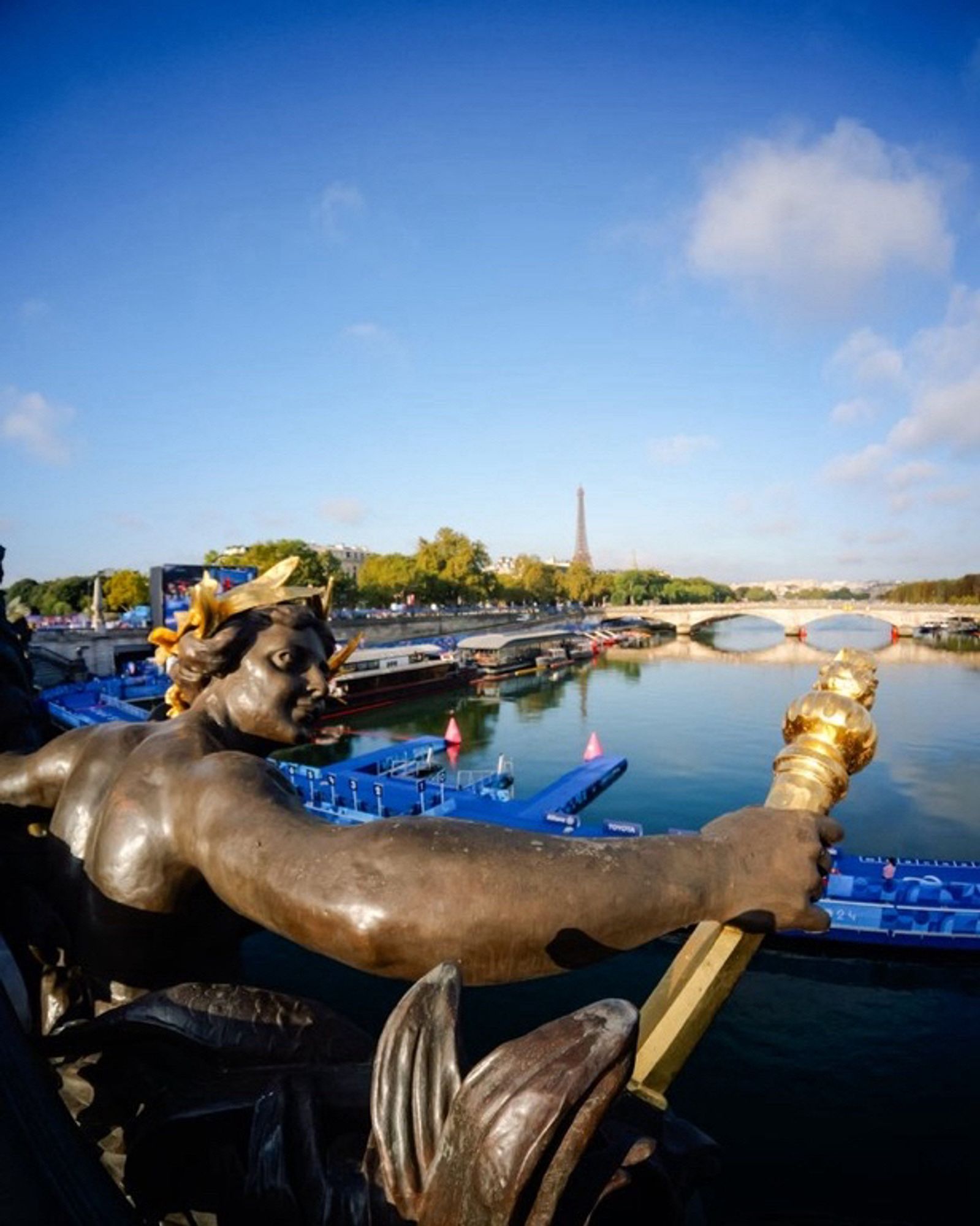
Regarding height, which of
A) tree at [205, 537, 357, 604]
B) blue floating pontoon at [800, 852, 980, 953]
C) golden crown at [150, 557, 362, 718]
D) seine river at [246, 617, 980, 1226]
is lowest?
seine river at [246, 617, 980, 1226]

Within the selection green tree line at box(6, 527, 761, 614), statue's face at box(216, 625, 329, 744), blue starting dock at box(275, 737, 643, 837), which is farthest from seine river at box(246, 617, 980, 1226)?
green tree line at box(6, 527, 761, 614)

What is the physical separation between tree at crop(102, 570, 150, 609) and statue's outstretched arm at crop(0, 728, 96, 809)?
61.5 m

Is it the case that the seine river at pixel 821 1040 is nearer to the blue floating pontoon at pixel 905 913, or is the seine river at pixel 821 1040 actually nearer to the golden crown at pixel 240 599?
the blue floating pontoon at pixel 905 913

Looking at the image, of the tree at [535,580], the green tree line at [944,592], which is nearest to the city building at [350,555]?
the tree at [535,580]

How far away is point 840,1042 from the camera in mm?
9609

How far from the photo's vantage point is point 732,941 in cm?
153

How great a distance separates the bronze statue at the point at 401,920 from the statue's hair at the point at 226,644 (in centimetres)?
21

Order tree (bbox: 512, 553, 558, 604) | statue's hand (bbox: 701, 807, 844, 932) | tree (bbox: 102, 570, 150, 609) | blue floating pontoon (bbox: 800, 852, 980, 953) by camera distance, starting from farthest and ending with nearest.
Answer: tree (bbox: 512, 553, 558, 604) < tree (bbox: 102, 570, 150, 609) < blue floating pontoon (bbox: 800, 852, 980, 953) < statue's hand (bbox: 701, 807, 844, 932)

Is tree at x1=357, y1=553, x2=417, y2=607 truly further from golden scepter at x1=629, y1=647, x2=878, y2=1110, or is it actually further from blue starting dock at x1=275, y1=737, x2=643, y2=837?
golden scepter at x1=629, y1=647, x2=878, y2=1110

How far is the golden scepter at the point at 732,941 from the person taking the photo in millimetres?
1565

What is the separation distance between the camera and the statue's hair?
2.11m

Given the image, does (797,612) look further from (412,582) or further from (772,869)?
(772,869)

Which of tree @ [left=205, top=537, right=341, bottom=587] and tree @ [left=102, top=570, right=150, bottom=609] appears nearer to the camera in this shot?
tree @ [left=205, top=537, right=341, bottom=587]

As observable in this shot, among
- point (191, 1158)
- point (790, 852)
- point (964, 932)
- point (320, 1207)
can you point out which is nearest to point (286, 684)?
point (191, 1158)
